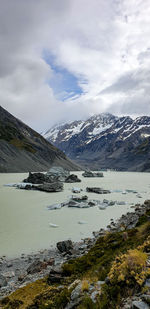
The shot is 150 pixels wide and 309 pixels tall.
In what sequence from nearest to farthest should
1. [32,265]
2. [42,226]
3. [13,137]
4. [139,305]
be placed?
[139,305]
[32,265]
[42,226]
[13,137]

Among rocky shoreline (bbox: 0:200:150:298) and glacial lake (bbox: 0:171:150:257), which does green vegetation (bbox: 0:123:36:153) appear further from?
rocky shoreline (bbox: 0:200:150:298)

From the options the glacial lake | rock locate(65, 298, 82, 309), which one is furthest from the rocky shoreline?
rock locate(65, 298, 82, 309)

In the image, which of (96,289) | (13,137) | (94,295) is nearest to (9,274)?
(96,289)

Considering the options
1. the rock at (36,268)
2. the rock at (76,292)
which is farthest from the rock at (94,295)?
the rock at (36,268)

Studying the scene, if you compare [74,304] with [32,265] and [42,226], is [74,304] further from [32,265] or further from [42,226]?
[42,226]

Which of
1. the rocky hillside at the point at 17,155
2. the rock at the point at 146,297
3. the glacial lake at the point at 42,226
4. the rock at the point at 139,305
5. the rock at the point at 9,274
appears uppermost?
the rocky hillside at the point at 17,155

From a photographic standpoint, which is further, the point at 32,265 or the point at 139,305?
the point at 32,265

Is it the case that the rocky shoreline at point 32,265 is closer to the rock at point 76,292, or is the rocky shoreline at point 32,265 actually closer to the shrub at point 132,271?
the rock at point 76,292

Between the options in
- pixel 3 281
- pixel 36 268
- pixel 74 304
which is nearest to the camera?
pixel 74 304

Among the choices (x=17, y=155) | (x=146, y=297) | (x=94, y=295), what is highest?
(x=17, y=155)

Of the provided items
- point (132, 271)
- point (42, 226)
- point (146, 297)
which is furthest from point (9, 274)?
point (42, 226)

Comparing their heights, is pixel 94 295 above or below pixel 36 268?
above
